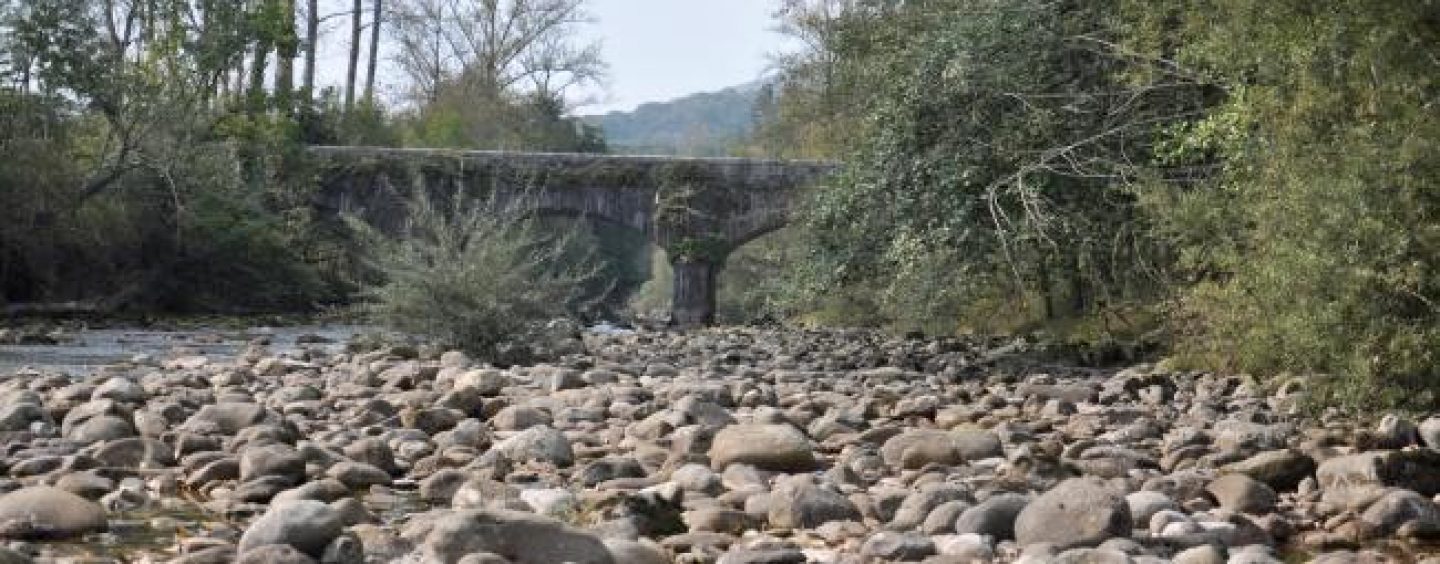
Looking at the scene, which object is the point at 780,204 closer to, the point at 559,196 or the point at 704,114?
the point at 559,196

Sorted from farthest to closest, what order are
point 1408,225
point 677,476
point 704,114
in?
point 704,114, point 1408,225, point 677,476

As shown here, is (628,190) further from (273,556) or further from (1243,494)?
(273,556)

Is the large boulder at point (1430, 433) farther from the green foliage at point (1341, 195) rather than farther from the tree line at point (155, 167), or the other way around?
the tree line at point (155, 167)

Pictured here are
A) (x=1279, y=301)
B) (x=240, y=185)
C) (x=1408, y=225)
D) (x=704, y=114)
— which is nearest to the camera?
(x=1408, y=225)

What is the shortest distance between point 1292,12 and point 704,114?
137 m

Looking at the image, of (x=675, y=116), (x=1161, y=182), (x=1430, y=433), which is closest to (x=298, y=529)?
(x=1430, y=433)

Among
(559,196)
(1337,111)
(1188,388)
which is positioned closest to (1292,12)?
(1337,111)

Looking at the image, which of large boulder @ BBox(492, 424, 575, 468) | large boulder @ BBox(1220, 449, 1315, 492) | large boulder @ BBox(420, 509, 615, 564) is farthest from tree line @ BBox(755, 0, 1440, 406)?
large boulder @ BBox(420, 509, 615, 564)

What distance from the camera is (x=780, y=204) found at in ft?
94.2

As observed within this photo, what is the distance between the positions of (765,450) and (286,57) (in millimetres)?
26819

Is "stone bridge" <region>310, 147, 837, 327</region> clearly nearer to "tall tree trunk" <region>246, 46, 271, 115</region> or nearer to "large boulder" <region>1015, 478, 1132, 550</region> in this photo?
"tall tree trunk" <region>246, 46, 271, 115</region>

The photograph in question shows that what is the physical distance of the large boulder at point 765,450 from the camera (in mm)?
6855

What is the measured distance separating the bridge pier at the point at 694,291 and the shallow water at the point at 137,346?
9326 millimetres

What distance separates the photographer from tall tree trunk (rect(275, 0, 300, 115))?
3039 cm
